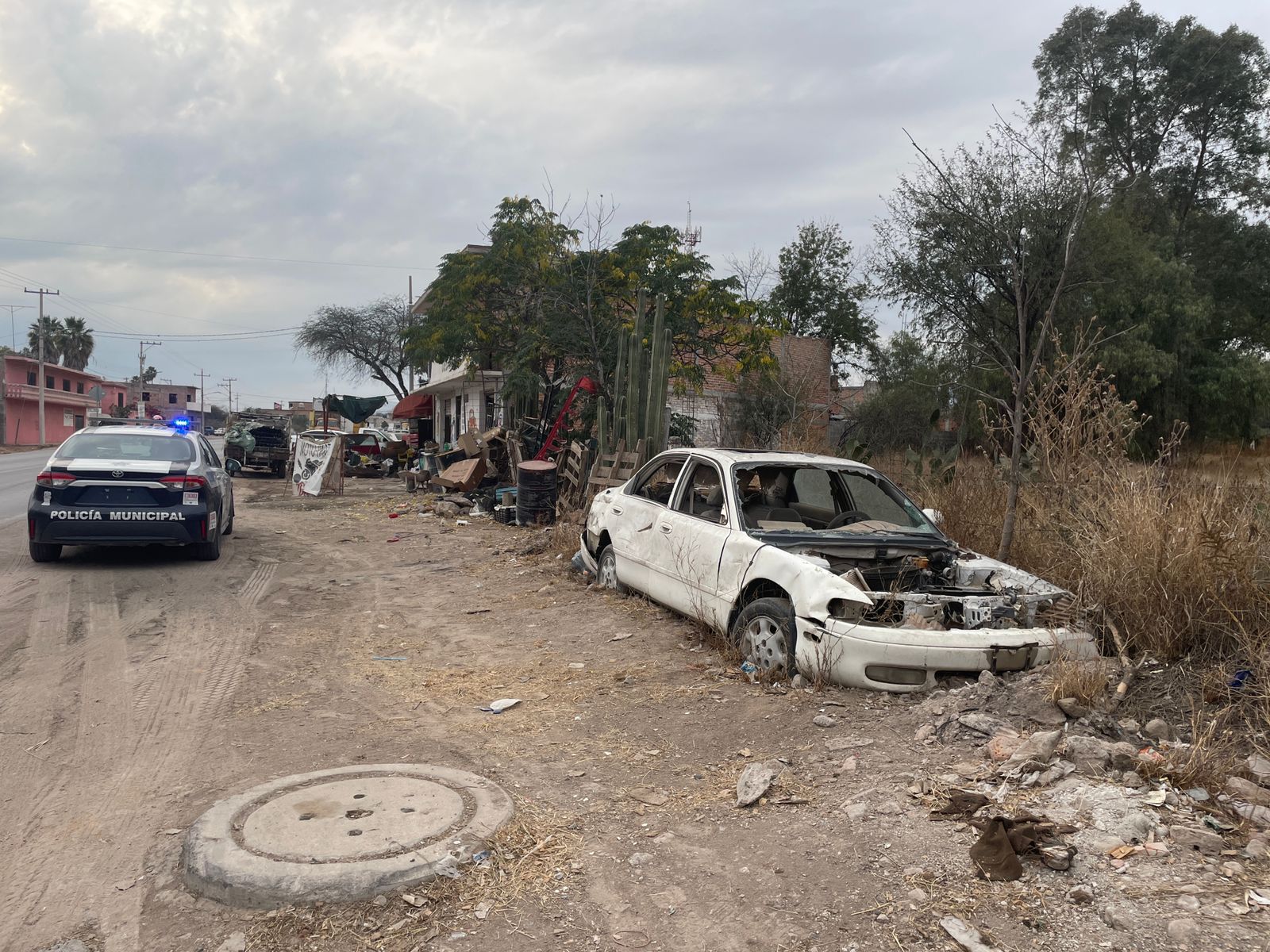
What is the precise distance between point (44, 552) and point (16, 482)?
596 inches

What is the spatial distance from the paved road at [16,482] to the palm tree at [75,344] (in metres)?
45.4

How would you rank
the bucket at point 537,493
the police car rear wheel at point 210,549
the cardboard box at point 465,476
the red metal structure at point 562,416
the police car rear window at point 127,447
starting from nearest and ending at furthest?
the police car rear window at point 127,447
the police car rear wheel at point 210,549
the bucket at point 537,493
the red metal structure at point 562,416
the cardboard box at point 465,476

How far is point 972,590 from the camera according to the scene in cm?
583

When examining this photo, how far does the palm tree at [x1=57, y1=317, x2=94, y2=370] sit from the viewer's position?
77.6m

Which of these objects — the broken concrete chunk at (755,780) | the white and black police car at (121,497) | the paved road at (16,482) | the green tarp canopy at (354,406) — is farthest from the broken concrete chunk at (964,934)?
the green tarp canopy at (354,406)

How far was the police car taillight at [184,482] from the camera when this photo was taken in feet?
31.4

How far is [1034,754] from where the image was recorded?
402 cm

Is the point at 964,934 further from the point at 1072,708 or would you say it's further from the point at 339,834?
the point at 339,834

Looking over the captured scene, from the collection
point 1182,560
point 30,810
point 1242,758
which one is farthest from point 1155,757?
point 30,810

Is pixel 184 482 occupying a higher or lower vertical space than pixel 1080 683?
higher

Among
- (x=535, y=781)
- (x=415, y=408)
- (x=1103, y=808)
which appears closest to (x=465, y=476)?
(x=535, y=781)

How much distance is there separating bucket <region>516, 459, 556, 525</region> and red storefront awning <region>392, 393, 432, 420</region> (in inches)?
897

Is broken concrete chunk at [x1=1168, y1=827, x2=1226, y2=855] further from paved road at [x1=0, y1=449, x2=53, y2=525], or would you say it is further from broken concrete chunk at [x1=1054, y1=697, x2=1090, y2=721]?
paved road at [x1=0, y1=449, x2=53, y2=525]

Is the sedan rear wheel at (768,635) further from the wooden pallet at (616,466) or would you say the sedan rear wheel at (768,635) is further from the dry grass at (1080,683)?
the wooden pallet at (616,466)
